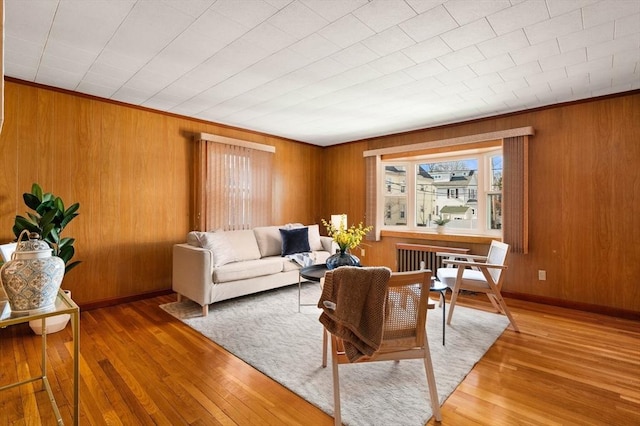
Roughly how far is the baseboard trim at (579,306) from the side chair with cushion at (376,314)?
2.85m

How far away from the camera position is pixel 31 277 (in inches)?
48.9

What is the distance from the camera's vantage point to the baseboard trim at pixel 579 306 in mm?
3287

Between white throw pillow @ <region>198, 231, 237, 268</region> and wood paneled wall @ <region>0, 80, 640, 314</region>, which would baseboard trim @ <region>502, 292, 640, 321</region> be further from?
white throw pillow @ <region>198, 231, 237, 268</region>

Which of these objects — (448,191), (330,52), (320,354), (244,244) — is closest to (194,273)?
(244,244)

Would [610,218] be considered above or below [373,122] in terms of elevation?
below

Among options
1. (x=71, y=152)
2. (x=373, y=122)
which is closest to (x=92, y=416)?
(x=71, y=152)

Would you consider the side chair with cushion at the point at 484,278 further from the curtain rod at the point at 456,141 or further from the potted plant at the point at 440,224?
the curtain rod at the point at 456,141

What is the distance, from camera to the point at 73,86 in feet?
10.7

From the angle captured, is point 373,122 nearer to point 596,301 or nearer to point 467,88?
point 467,88

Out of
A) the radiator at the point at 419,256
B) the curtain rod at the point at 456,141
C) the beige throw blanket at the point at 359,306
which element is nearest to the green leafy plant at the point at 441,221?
the radiator at the point at 419,256

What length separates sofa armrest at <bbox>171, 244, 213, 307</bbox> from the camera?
3.31 m

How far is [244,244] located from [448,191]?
3.10 metres

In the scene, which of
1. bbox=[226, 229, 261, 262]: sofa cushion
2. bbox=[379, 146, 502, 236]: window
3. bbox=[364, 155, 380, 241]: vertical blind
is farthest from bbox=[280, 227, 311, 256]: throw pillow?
bbox=[379, 146, 502, 236]: window

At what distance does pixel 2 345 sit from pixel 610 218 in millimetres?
5916
